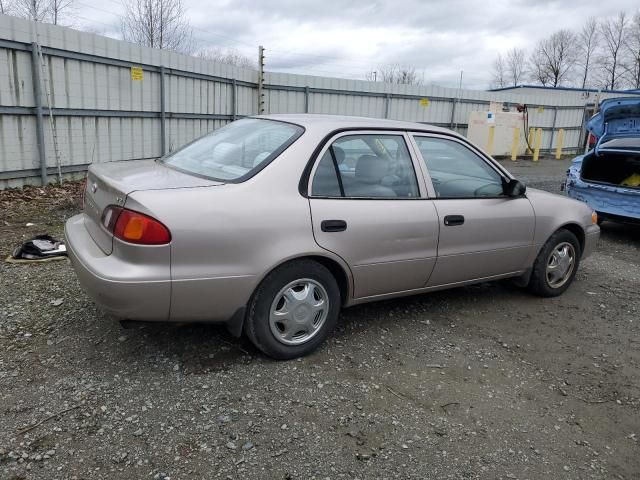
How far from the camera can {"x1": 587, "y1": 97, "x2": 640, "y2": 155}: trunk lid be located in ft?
23.4

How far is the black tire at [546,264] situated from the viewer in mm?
4707

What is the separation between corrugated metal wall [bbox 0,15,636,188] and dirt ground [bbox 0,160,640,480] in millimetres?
4668

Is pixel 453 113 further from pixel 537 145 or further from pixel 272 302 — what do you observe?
pixel 272 302

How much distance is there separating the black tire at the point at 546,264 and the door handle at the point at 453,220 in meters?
1.16

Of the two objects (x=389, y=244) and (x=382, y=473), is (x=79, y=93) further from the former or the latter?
(x=382, y=473)

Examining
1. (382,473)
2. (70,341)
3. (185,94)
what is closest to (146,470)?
(382,473)

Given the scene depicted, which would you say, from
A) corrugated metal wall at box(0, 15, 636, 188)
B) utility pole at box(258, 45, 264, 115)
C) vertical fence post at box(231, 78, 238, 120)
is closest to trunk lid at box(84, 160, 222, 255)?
corrugated metal wall at box(0, 15, 636, 188)

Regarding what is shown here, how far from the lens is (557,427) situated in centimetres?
290

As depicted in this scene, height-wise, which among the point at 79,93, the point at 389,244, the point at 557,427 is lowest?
the point at 557,427

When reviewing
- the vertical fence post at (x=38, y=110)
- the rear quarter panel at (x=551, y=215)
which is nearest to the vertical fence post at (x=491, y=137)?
the rear quarter panel at (x=551, y=215)

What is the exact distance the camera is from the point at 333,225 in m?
3.36

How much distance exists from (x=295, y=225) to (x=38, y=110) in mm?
6839

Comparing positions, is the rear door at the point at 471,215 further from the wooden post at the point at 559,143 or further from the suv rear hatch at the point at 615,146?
the wooden post at the point at 559,143

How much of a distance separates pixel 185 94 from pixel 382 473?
34.0 ft
